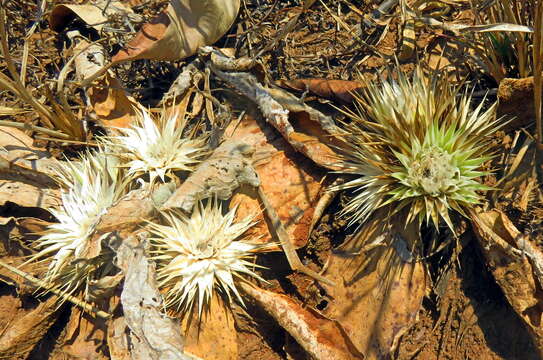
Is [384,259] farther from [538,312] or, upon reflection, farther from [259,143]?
[259,143]

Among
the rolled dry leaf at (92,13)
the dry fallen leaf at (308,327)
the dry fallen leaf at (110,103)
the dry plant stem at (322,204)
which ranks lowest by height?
the dry fallen leaf at (308,327)

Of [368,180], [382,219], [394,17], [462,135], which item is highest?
[394,17]

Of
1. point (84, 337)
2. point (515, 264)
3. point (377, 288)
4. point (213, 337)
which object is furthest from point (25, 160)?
point (515, 264)

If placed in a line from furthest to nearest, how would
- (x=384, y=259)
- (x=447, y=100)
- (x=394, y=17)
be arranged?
(x=394, y=17) < (x=384, y=259) < (x=447, y=100)

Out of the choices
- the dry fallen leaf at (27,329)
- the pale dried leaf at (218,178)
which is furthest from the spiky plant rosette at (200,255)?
the dry fallen leaf at (27,329)

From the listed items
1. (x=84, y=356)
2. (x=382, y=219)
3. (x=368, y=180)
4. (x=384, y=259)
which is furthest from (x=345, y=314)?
(x=84, y=356)

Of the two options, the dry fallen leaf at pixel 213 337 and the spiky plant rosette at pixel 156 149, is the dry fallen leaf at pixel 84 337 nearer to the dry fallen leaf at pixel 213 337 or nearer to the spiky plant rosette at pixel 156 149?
the dry fallen leaf at pixel 213 337

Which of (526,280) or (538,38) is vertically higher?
(538,38)
